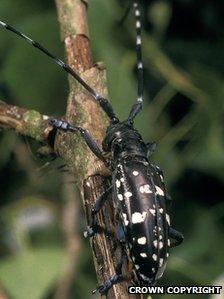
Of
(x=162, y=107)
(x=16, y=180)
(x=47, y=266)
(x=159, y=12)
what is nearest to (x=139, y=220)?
(x=47, y=266)

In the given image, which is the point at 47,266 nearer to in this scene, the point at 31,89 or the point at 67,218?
the point at 67,218

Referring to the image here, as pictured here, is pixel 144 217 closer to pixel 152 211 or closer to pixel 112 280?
pixel 152 211

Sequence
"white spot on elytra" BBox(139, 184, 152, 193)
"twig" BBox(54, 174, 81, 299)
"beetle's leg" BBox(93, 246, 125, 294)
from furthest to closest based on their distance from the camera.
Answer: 1. "twig" BBox(54, 174, 81, 299)
2. "white spot on elytra" BBox(139, 184, 152, 193)
3. "beetle's leg" BBox(93, 246, 125, 294)

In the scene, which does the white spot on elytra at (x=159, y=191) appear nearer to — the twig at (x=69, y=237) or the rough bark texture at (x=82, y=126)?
the rough bark texture at (x=82, y=126)

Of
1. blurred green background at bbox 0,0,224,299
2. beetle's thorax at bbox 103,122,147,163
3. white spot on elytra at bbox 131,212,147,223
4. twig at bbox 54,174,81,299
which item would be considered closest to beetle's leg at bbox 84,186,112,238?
white spot on elytra at bbox 131,212,147,223

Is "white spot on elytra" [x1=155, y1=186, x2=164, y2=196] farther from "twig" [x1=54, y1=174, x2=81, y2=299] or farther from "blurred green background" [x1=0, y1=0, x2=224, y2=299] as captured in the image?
"twig" [x1=54, y1=174, x2=81, y2=299]
